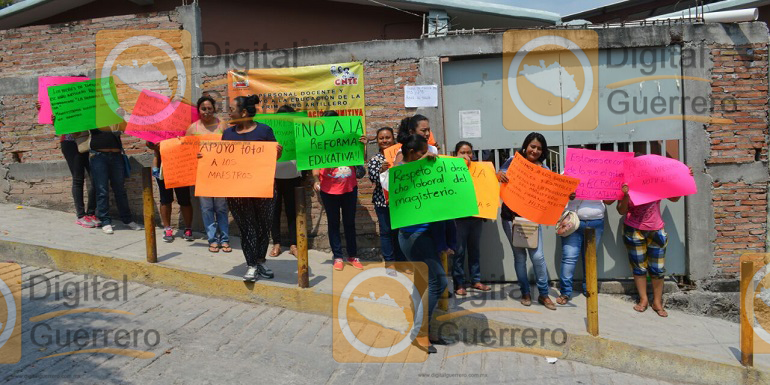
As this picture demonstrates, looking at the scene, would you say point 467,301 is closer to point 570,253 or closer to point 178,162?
point 570,253

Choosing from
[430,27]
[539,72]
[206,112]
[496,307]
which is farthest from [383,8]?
[496,307]

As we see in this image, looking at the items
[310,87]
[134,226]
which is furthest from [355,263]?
[134,226]

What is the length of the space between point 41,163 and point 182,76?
2.39 metres

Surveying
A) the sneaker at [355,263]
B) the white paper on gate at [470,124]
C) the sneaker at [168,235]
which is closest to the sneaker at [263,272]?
the sneaker at [355,263]

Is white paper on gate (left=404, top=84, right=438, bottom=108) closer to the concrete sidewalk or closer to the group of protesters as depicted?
the group of protesters

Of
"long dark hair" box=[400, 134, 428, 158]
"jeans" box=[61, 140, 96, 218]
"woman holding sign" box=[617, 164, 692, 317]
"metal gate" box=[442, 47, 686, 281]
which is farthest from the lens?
"jeans" box=[61, 140, 96, 218]

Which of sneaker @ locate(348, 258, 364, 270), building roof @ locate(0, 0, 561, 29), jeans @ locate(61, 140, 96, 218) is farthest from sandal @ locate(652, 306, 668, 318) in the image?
jeans @ locate(61, 140, 96, 218)

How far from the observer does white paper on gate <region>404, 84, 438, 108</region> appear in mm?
6918

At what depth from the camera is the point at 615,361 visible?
4.89 metres

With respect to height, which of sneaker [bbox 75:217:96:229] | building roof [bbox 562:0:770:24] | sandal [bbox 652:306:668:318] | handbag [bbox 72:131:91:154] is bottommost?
sandal [bbox 652:306:668:318]

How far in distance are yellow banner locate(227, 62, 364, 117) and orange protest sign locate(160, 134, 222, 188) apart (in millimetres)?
1308

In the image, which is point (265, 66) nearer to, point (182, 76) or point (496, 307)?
point (182, 76)

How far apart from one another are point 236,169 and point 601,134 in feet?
14.2

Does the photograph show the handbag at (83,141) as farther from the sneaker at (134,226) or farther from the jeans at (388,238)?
the jeans at (388,238)
